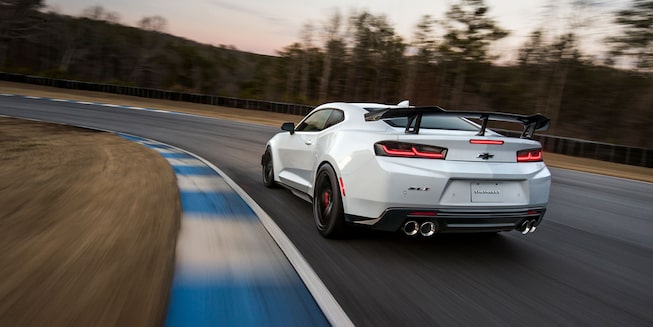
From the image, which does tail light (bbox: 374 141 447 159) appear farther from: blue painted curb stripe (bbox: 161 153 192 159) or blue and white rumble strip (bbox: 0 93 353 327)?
blue painted curb stripe (bbox: 161 153 192 159)

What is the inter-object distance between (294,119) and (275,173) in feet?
63.0

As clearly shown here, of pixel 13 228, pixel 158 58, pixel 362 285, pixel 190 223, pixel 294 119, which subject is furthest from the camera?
pixel 158 58

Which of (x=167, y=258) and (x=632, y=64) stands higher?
(x=632, y=64)

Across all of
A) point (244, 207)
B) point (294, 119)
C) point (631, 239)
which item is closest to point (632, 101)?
point (294, 119)

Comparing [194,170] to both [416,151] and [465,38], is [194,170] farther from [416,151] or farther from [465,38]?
[465,38]

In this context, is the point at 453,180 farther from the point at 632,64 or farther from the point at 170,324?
the point at 632,64

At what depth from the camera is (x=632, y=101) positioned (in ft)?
73.4

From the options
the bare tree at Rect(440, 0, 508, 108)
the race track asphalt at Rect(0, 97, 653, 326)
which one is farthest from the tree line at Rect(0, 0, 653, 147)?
the race track asphalt at Rect(0, 97, 653, 326)

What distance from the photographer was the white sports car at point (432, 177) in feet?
12.1

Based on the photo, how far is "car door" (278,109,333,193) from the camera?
529 centimetres

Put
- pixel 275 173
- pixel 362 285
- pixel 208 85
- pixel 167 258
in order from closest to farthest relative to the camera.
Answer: pixel 362 285, pixel 167 258, pixel 275 173, pixel 208 85

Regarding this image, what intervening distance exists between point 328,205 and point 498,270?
159cm

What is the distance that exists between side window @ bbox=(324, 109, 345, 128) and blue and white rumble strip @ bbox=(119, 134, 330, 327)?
129cm

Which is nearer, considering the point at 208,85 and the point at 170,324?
the point at 170,324
